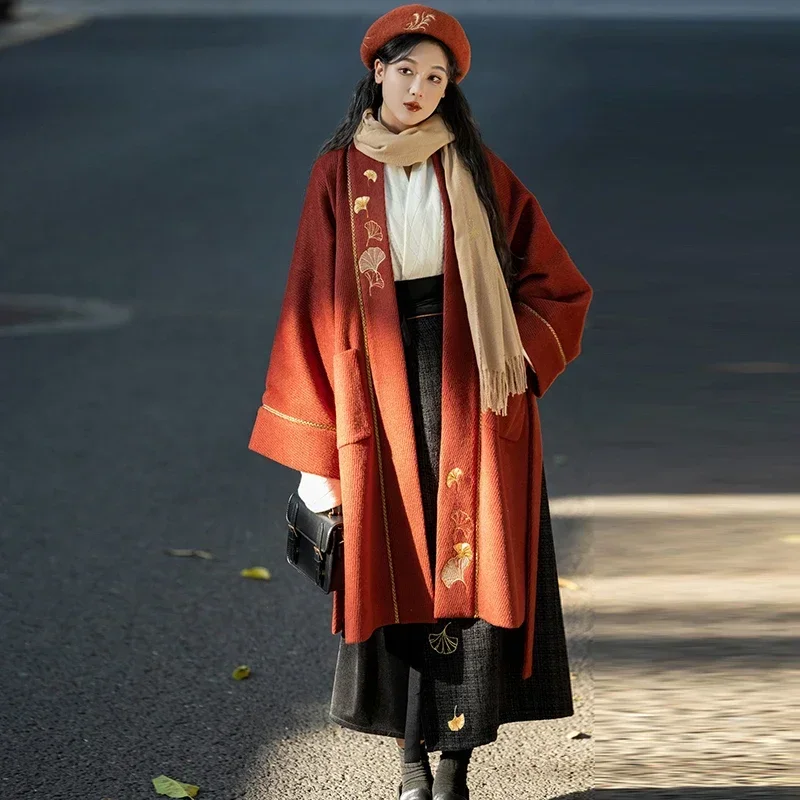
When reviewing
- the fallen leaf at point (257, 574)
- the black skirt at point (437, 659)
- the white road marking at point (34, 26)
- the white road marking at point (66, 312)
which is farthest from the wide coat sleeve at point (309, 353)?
the white road marking at point (34, 26)

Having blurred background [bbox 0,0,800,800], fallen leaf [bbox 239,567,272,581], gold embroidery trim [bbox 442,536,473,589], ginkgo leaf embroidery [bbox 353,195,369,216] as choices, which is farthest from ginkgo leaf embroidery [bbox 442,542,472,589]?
fallen leaf [bbox 239,567,272,581]

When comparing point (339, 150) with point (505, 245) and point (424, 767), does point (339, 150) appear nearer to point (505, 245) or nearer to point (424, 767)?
point (505, 245)

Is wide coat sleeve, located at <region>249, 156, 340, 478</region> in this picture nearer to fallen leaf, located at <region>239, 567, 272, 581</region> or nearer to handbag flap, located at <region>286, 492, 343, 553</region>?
handbag flap, located at <region>286, 492, 343, 553</region>

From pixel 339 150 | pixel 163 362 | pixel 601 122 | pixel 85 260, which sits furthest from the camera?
pixel 601 122

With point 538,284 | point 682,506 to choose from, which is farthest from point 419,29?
point 682,506

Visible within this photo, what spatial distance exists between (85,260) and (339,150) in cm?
804

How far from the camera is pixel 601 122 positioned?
19.7 metres

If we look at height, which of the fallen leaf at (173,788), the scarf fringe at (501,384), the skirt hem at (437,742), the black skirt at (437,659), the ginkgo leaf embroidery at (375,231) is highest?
the ginkgo leaf embroidery at (375,231)

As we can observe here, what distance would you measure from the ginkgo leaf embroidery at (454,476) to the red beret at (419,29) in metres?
0.97

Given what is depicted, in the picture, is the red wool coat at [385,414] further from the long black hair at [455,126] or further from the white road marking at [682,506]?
the white road marking at [682,506]

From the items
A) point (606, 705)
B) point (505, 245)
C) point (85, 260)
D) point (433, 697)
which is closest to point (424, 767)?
point (433, 697)

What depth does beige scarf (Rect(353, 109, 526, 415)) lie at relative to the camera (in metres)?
3.45

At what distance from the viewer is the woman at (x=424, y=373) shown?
11.4 ft

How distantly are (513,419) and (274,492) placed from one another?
305cm
